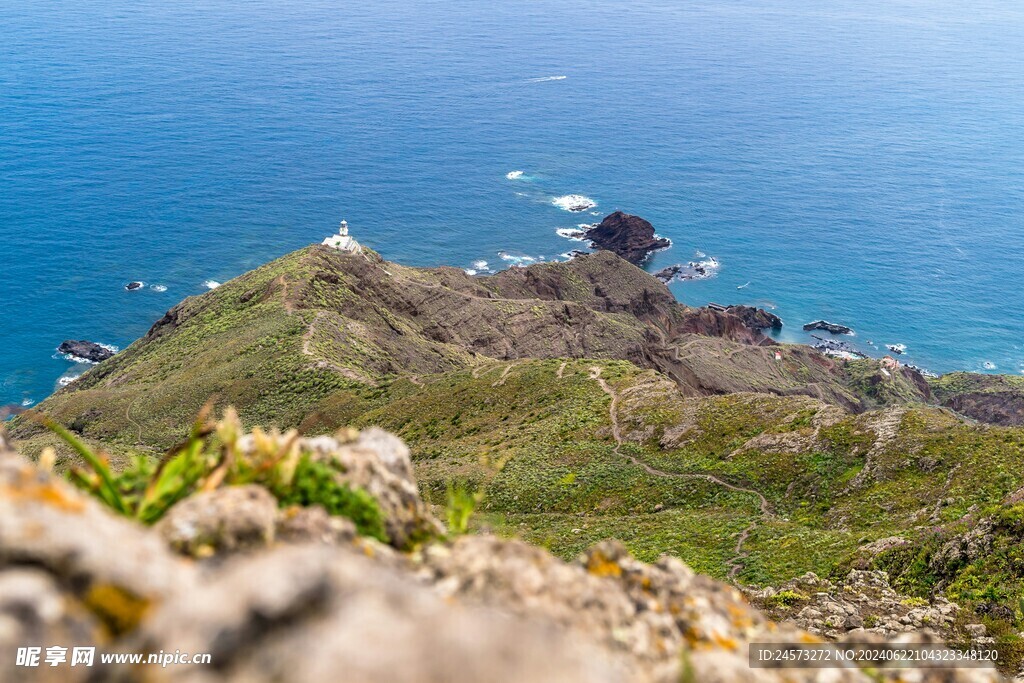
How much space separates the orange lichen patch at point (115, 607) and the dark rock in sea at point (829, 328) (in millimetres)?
153898

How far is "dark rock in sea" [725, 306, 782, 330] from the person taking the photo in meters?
142

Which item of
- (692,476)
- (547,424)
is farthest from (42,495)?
(547,424)

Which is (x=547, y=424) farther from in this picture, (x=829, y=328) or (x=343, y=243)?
(x=829, y=328)

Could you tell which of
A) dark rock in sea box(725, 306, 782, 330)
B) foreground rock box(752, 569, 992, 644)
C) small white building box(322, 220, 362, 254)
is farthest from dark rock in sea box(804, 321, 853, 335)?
foreground rock box(752, 569, 992, 644)

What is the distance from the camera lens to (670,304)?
427 ft

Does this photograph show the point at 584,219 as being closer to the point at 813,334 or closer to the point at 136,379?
the point at 813,334

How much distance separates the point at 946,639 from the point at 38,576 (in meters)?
20.8

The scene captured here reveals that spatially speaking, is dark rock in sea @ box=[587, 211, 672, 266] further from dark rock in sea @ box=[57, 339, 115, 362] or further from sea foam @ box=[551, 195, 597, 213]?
dark rock in sea @ box=[57, 339, 115, 362]

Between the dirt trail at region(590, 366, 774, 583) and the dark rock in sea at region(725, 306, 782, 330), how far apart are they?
92.1m

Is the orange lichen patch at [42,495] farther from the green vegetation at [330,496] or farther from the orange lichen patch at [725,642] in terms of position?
the orange lichen patch at [725,642]

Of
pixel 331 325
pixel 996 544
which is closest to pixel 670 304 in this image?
pixel 331 325

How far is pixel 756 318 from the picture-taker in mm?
143375

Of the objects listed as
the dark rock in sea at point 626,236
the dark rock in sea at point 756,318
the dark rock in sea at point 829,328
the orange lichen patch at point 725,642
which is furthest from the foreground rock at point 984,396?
the orange lichen patch at point 725,642

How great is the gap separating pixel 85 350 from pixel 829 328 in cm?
13714
